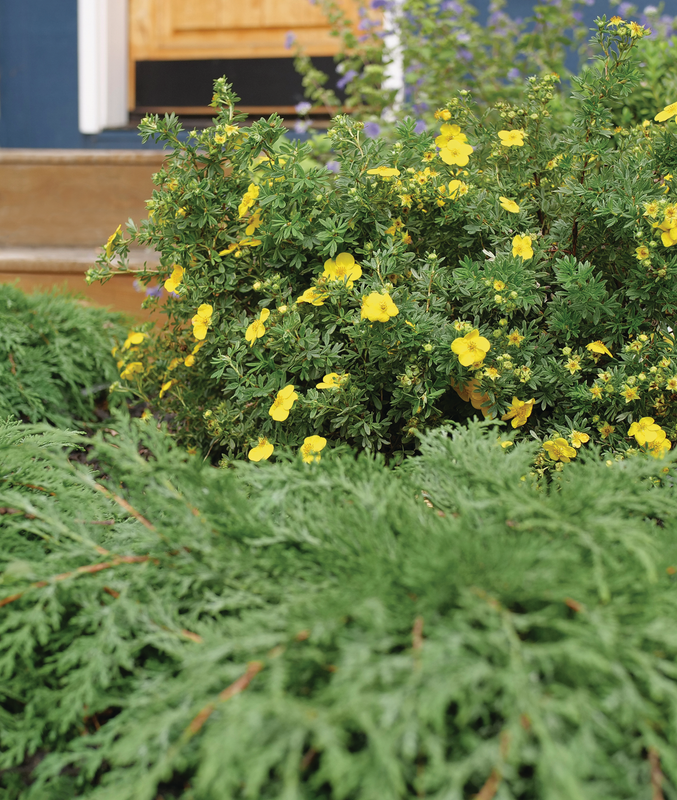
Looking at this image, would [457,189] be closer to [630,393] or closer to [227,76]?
[630,393]

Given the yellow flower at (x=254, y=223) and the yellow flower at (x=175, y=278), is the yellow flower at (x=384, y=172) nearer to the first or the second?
the yellow flower at (x=254, y=223)

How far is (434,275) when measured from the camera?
1.46 meters

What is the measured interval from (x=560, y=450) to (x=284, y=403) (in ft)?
1.89

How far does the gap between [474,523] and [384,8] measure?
3445 millimetres

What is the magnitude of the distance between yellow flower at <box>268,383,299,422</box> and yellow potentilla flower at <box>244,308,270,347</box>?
0.42ft

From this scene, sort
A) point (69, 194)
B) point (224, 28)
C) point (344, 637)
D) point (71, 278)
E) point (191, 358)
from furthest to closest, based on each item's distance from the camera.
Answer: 1. point (224, 28)
2. point (69, 194)
3. point (71, 278)
4. point (191, 358)
5. point (344, 637)

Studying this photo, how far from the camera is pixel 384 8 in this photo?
11.8 feet

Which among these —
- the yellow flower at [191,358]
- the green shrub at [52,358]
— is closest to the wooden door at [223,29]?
the green shrub at [52,358]

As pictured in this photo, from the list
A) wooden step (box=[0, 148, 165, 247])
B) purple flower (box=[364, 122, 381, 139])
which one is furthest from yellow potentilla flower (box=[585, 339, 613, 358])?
wooden step (box=[0, 148, 165, 247])

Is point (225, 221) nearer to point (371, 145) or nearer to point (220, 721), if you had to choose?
point (371, 145)

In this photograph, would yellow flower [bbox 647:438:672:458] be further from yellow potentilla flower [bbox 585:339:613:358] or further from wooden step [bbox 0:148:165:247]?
wooden step [bbox 0:148:165:247]

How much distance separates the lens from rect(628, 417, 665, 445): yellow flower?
135 centimetres

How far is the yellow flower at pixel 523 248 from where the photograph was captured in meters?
1.44

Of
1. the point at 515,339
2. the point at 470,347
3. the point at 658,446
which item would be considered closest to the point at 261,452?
the point at 470,347
